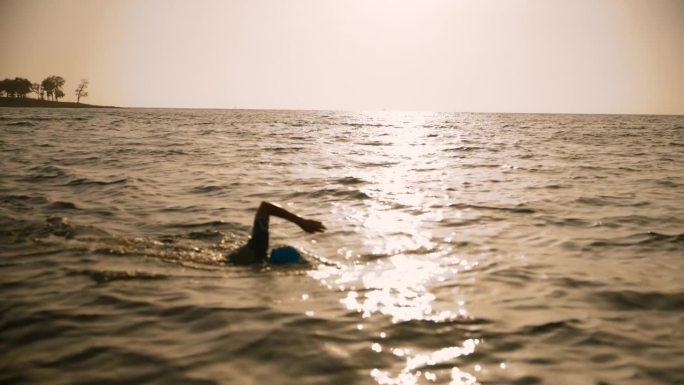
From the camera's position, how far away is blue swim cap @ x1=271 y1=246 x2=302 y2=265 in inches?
293

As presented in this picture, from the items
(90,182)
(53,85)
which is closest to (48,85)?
(53,85)

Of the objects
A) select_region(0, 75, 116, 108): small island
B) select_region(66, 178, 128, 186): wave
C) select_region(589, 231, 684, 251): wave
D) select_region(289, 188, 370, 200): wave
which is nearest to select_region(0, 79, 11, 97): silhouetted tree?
select_region(0, 75, 116, 108): small island

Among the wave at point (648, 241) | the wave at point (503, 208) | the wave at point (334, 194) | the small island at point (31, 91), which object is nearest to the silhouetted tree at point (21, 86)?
the small island at point (31, 91)

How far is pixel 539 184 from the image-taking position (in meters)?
15.8

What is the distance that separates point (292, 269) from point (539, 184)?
11.4 metres

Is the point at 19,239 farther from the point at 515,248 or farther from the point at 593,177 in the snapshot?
the point at 593,177

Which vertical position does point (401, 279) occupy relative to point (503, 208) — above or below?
below

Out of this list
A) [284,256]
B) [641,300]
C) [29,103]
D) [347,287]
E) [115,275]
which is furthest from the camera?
[29,103]

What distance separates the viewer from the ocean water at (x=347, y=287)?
4297 millimetres

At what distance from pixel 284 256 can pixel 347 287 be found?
56.5 inches

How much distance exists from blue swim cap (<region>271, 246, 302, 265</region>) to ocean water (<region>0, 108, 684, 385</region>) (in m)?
0.21

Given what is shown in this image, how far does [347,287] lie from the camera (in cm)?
643

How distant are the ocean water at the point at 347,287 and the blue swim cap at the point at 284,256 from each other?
0.69ft

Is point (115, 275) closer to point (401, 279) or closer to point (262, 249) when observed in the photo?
point (262, 249)
